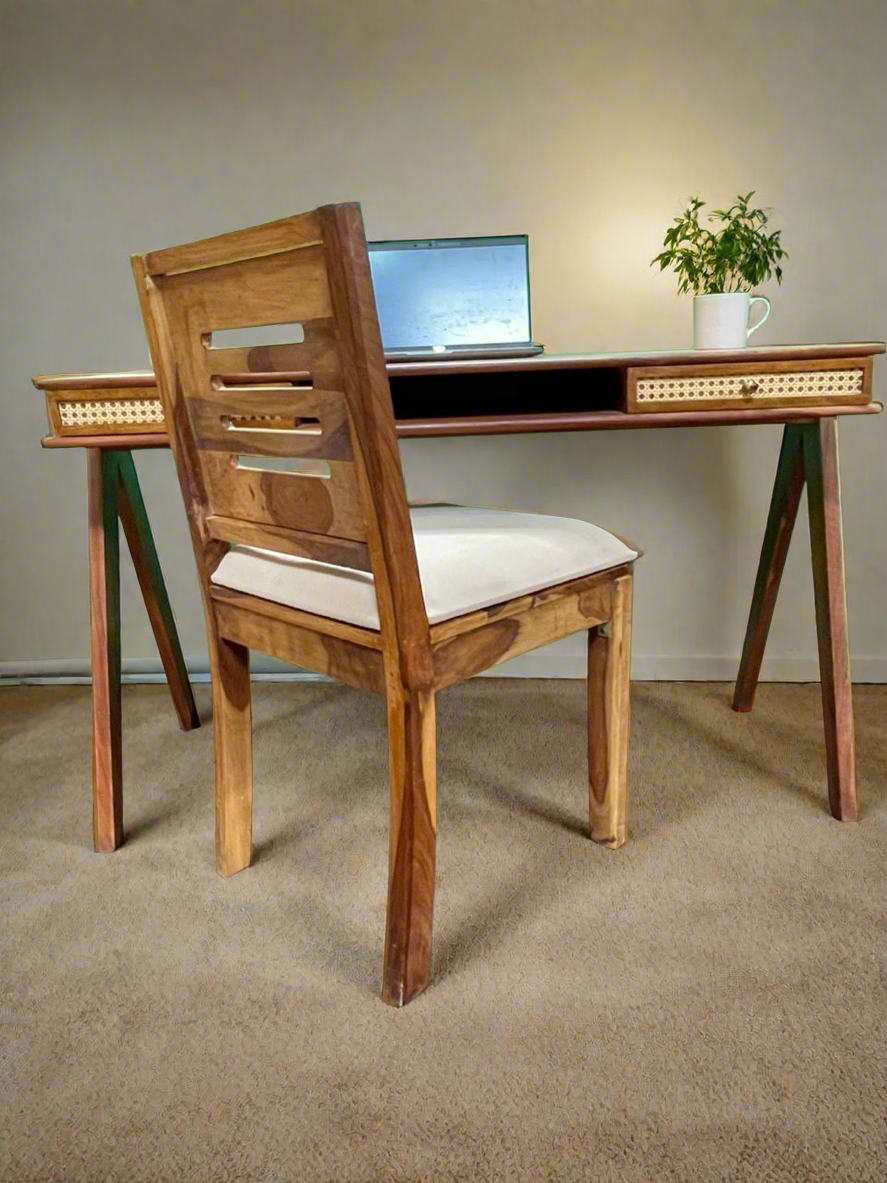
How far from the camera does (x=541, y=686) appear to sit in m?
2.14

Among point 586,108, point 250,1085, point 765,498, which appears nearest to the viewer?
point 250,1085

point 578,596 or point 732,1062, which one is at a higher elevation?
point 578,596

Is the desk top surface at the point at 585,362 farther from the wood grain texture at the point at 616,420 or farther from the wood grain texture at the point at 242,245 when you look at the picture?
the wood grain texture at the point at 242,245

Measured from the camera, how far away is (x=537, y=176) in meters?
1.93

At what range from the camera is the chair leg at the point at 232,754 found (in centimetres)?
128

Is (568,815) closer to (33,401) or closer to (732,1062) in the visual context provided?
(732,1062)

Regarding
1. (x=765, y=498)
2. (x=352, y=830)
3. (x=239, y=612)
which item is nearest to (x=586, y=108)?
(x=765, y=498)

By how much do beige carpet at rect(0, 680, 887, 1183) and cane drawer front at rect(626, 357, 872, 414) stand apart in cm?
69

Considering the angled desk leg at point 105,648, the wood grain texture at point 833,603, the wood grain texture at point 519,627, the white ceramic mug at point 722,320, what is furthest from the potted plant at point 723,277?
the angled desk leg at point 105,648

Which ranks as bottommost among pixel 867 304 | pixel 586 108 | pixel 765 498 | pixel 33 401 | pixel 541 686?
pixel 541 686

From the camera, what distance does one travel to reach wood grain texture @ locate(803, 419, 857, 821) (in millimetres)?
1426

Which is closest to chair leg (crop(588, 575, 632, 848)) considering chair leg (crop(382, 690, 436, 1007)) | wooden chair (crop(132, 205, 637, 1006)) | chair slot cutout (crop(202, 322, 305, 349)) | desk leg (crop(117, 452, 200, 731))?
wooden chair (crop(132, 205, 637, 1006))

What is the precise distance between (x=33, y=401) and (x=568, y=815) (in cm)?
167

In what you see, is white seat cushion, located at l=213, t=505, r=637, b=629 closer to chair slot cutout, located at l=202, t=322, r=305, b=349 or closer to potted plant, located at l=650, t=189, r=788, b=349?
potted plant, located at l=650, t=189, r=788, b=349
